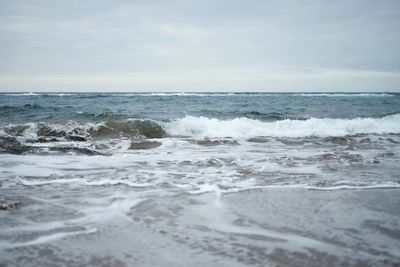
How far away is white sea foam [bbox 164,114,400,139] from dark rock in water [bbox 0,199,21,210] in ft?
27.1

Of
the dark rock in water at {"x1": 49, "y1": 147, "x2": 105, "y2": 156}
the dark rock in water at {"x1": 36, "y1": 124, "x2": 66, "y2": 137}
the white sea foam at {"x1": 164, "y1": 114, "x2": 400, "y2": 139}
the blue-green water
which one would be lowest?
the dark rock in water at {"x1": 49, "y1": 147, "x2": 105, "y2": 156}

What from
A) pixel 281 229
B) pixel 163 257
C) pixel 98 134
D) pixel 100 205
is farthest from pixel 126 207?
pixel 98 134

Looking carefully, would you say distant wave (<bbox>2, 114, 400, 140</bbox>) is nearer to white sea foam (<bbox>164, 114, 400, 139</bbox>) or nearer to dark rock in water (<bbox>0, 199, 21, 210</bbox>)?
white sea foam (<bbox>164, 114, 400, 139</bbox>)

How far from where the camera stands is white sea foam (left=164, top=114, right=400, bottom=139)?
1252 cm

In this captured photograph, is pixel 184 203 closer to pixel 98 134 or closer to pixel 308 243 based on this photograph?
pixel 308 243

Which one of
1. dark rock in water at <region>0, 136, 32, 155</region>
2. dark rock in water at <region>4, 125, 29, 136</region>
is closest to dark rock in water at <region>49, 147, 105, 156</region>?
dark rock in water at <region>0, 136, 32, 155</region>

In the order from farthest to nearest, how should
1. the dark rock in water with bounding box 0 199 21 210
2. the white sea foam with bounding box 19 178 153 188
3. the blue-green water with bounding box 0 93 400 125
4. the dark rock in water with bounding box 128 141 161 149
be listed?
1. the blue-green water with bounding box 0 93 400 125
2. the dark rock in water with bounding box 128 141 161 149
3. the white sea foam with bounding box 19 178 153 188
4. the dark rock in water with bounding box 0 199 21 210

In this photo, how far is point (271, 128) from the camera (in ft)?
43.8

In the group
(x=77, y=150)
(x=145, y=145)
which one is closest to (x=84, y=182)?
(x=77, y=150)

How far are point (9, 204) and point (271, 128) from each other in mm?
10491

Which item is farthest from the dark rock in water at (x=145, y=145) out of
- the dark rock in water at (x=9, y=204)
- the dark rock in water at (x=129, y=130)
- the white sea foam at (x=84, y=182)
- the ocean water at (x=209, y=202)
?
the dark rock in water at (x=9, y=204)

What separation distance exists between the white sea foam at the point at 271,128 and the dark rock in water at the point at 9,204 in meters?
8.26

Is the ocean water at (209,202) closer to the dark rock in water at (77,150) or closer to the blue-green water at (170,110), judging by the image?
the dark rock in water at (77,150)

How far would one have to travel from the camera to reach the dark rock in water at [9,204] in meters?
3.91
